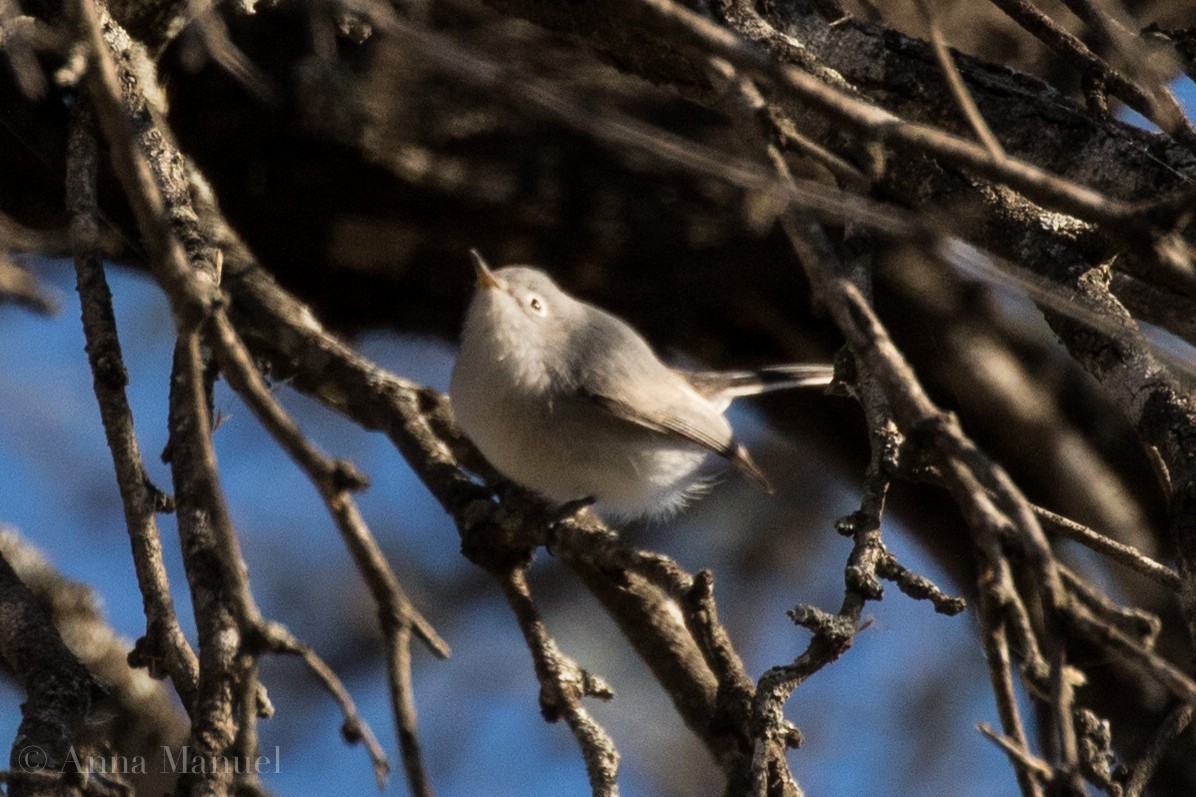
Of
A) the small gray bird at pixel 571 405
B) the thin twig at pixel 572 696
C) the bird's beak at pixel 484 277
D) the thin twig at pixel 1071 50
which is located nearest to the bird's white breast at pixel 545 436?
the small gray bird at pixel 571 405

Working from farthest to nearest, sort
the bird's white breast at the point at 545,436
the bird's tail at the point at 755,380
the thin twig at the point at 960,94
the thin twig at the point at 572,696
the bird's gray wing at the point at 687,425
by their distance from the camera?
the bird's tail at the point at 755,380
the bird's gray wing at the point at 687,425
the bird's white breast at the point at 545,436
the thin twig at the point at 572,696
the thin twig at the point at 960,94

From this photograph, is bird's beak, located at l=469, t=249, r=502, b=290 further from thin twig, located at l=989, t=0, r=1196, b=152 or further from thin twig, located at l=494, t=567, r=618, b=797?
thin twig, located at l=989, t=0, r=1196, b=152

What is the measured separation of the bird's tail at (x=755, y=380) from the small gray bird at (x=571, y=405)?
0.41ft

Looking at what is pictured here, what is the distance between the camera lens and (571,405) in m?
2.68

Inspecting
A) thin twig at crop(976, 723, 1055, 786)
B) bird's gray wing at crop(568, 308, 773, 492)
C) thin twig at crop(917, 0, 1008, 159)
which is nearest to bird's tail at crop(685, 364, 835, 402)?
bird's gray wing at crop(568, 308, 773, 492)

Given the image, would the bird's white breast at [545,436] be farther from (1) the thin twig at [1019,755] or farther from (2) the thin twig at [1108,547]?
(1) the thin twig at [1019,755]

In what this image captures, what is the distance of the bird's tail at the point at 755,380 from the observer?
3059 millimetres

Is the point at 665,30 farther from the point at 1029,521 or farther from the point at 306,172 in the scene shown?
the point at 306,172

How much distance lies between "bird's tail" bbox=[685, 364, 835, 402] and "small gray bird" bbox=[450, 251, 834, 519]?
0.12 m

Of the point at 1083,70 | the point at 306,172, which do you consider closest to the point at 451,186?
the point at 306,172

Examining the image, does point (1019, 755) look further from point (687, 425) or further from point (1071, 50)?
point (687, 425)

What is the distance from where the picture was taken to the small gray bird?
2.60 meters

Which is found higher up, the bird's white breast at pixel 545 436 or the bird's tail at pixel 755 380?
the bird's tail at pixel 755 380

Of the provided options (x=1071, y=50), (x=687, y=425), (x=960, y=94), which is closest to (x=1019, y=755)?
(x=960, y=94)
